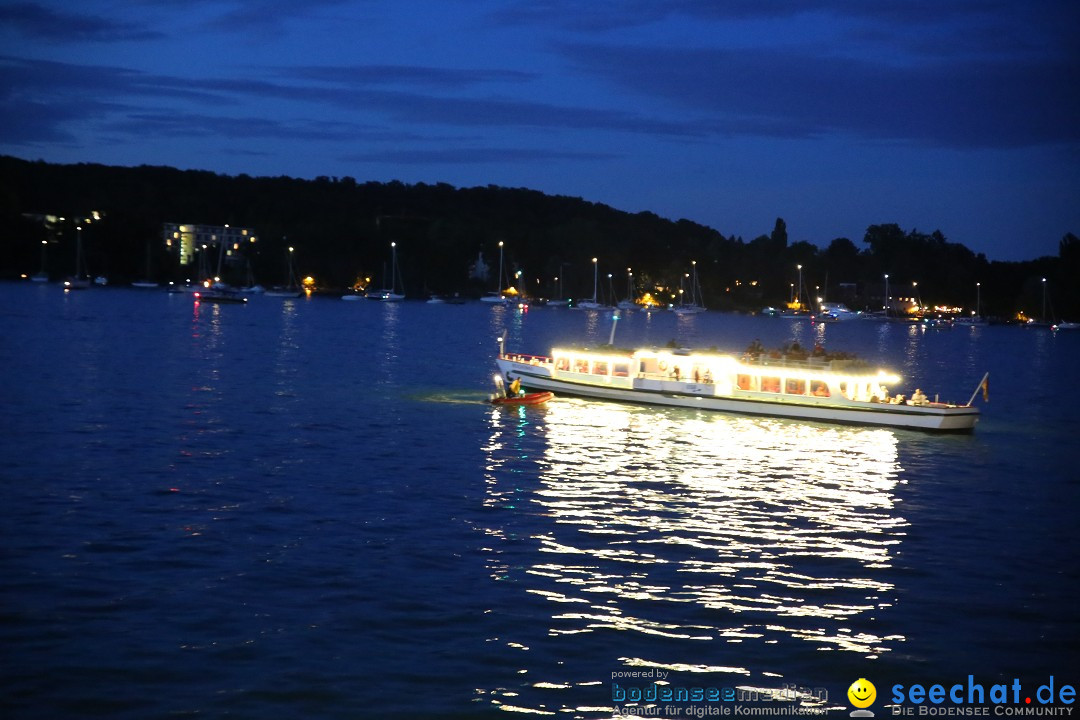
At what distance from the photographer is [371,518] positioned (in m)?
36.6

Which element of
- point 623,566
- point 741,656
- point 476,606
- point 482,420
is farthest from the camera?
point 482,420

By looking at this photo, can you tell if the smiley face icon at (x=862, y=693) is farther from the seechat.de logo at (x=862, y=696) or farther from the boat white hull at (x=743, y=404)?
the boat white hull at (x=743, y=404)

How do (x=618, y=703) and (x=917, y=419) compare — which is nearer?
(x=618, y=703)

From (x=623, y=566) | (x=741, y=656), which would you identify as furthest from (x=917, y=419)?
(x=741, y=656)

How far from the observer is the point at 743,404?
68.9 m

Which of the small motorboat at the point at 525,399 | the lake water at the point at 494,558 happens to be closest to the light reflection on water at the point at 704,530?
the lake water at the point at 494,558

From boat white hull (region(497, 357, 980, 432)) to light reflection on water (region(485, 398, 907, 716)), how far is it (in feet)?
9.44

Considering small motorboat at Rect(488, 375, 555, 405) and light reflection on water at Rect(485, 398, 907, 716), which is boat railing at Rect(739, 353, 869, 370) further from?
small motorboat at Rect(488, 375, 555, 405)

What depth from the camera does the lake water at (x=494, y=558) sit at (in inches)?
919

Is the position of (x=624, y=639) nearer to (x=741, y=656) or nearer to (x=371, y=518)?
(x=741, y=656)

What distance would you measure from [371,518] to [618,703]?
16.0 m

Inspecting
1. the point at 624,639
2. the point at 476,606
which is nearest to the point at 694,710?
the point at 624,639

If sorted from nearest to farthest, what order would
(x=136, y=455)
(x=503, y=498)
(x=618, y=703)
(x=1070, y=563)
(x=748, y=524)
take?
(x=618, y=703)
(x=1070, y=563)
(x=748, y=524)
(x=503, y=498)
(x=136, y=455)

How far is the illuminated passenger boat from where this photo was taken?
6525 centimetres
